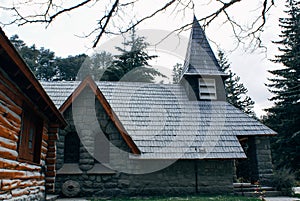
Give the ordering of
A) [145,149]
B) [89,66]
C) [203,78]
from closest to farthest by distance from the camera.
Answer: [145,149] < [203,78] < [89,66]

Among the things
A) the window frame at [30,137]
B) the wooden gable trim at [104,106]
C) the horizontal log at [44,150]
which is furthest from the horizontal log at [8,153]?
the wooden gable trim at [104,106]

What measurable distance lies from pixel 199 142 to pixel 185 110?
7.12 feet

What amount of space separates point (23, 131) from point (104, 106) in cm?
419

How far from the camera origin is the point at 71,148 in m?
10.7

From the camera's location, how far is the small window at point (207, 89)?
46.2 ft

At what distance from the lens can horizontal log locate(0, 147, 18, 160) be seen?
4.55 metres

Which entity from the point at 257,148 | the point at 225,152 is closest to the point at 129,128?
the point at 225,152

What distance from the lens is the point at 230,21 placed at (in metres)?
4.55

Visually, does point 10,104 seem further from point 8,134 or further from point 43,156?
point 43,156

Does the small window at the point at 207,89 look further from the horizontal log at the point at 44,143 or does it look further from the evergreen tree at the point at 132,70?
the evergreen tree at the point at 132,70

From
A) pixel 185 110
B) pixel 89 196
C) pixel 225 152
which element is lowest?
pixel 89 196

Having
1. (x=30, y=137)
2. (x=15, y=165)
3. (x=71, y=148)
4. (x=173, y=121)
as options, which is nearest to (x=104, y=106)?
(x=71, y=148)

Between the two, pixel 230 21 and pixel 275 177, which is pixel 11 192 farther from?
pixel 275 177

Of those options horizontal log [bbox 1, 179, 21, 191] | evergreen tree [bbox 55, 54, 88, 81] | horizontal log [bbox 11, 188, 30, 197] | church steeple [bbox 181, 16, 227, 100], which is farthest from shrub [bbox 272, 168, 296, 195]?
evergreen tree [bbox 55, 54, 88, 81]
